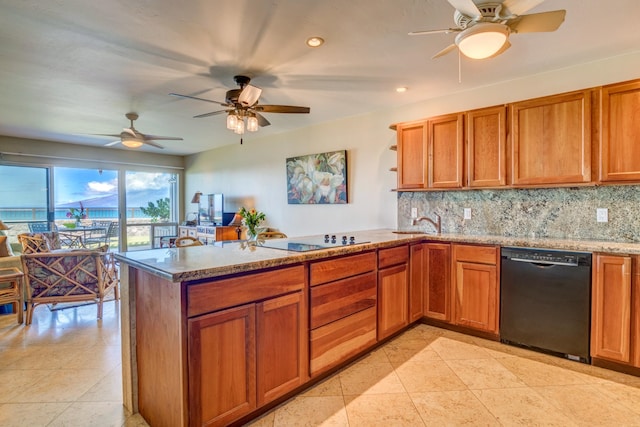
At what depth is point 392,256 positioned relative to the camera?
2.90 metres

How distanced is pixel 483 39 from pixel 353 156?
8.96 ft

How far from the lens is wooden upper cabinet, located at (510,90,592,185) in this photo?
270cm

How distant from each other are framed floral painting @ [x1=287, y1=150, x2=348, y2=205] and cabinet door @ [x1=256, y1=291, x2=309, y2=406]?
8.96 feet

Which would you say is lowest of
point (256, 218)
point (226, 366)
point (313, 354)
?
point (313, 354)

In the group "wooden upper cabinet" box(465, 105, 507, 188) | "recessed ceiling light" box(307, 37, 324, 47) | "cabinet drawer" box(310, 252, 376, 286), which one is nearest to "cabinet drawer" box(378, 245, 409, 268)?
"cabinet drawer" box(310, 252, 376, 286)

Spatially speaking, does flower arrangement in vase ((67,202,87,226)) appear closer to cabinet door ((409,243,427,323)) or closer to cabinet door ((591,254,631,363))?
cabinet door ((409,243,427,323))

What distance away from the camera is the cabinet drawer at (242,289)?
1564 millimetres

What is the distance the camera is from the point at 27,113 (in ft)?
14.0

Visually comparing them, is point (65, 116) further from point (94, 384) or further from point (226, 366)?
point (226, 366)

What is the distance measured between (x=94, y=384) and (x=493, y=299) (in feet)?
10.7

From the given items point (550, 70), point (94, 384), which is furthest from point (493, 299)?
point (94, 384)

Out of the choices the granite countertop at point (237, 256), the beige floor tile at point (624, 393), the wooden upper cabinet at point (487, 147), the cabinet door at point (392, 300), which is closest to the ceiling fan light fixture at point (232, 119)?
the granite countertop at point (237, 256)

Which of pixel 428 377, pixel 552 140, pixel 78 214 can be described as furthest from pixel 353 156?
pixel 78 214

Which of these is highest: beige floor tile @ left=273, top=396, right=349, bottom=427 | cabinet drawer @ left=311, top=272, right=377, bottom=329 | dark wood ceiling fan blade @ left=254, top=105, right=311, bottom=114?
dark wood ceiling fan blade @ left=254, top=105, right=311, bottom=114
